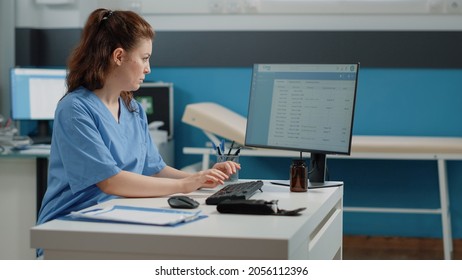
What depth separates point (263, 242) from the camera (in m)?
1.50

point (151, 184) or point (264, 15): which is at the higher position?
point (264, 15)

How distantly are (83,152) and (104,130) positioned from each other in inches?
6.3

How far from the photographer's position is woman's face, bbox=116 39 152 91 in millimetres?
2252

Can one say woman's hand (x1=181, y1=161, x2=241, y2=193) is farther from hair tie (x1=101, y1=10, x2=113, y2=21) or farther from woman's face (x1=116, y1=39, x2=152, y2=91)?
hair tie (x1=101, y1=10, x2=113, y2=21)

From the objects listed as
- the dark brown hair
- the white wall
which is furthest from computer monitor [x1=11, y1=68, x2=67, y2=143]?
the dark brown hair

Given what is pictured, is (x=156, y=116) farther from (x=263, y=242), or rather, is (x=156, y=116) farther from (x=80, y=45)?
(x=263, y=242)

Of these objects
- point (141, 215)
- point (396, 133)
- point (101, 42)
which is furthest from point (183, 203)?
point (396, 133)

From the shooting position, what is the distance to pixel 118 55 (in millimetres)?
2244

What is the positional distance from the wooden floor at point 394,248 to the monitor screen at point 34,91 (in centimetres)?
179

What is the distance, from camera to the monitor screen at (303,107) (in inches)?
94.0

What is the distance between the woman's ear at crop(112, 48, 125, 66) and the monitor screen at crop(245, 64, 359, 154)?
50cm

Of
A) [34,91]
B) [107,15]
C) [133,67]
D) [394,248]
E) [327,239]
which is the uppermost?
[107,15]

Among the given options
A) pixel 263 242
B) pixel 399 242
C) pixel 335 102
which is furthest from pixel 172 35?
pixel 263 242

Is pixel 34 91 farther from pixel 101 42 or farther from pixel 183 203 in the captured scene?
pixel 183 203
